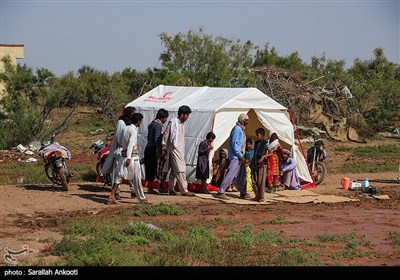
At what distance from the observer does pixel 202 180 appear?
15.5 metres

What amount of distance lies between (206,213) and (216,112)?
3.27 metres

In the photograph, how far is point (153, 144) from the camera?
1484cm

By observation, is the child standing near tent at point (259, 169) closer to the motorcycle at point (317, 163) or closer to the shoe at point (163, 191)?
the shoe at point (163, 191)

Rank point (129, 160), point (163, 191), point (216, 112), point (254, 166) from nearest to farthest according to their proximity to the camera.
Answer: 1. point (129, 160)
2. point (254, 166)
3. point (163, 191)
4. point (216, 112)

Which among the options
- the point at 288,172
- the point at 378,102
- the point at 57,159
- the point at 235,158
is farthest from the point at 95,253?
the point at 378,102

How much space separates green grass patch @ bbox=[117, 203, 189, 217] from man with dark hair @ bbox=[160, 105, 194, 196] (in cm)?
181

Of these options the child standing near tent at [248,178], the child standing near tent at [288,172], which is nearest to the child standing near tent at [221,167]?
the child standing near tent at [248,178]

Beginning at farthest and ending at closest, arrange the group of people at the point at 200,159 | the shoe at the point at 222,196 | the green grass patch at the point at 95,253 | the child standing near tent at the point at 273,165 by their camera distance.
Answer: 1. the child standing near tent at the point at 273,165
2. the shoe at the point at 222,196
3. the group of people at the point at 200,159
4. the green grass patch at the point at 95,253

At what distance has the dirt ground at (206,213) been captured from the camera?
32.3ft

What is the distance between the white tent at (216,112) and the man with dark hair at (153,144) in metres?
1.12

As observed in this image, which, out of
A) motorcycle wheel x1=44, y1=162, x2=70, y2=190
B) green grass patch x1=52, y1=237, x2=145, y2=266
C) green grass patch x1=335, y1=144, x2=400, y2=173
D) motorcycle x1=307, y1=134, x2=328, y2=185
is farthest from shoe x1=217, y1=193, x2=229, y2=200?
green grass patch x1=335, y1=144, x2=400, y2=173

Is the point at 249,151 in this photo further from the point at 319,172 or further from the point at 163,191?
the point at 319,172

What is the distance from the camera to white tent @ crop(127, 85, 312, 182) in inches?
627

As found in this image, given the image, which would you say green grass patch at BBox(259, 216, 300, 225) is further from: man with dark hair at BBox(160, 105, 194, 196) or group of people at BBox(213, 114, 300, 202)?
man with dark hair at BBox(160, 105, 194, 196)
